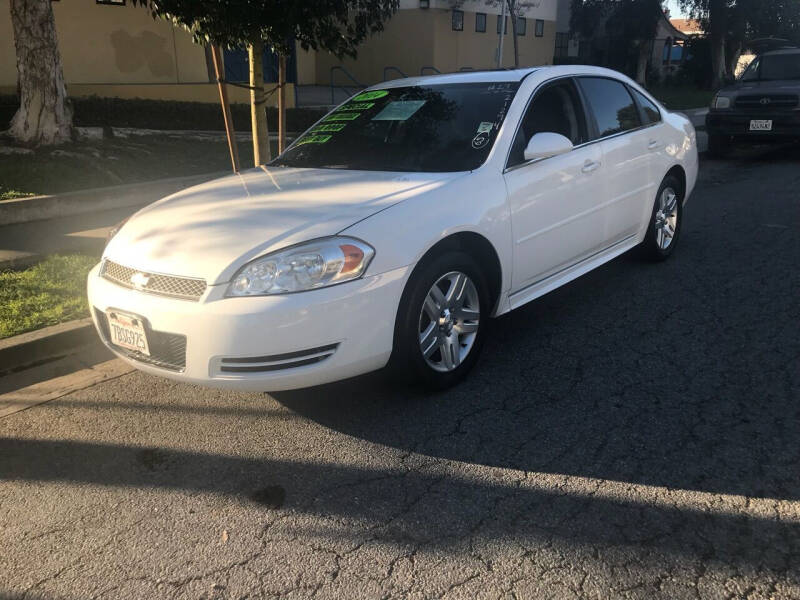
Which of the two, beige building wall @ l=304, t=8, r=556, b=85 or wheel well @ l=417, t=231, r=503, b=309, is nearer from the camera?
wheel well @ l=417, t=231, r=503, b=309

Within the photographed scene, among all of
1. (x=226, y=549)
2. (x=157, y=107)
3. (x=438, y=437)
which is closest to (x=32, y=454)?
(x=226, y=549)

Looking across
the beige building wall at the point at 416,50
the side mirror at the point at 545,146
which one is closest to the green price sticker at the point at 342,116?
the side mirror at the point at 545,146

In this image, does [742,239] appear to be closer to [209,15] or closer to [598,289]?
[598,289]

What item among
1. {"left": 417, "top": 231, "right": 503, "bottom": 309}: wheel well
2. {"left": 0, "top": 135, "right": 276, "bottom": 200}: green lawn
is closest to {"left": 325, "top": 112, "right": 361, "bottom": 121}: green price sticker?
{"left": 417, "top": 231, "right": 503, "bottom": 309}: wheel well

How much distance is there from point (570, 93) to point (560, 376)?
77.1 inches

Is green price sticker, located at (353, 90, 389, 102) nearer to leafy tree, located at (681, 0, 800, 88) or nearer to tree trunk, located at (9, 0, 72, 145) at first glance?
tree trunk, located at (9, 0, 72, 145)

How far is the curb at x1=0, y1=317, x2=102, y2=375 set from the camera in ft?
13.4

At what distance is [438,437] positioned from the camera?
3.23 m

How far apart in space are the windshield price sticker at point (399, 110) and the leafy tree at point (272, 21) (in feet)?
5.33

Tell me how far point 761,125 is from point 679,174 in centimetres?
700

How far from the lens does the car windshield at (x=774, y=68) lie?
11.9m

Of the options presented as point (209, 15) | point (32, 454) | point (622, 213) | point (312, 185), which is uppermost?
point (209, 15)

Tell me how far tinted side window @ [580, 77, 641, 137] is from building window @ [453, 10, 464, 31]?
23.4 meters

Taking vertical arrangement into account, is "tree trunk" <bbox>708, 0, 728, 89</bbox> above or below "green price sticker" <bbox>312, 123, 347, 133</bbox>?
above
